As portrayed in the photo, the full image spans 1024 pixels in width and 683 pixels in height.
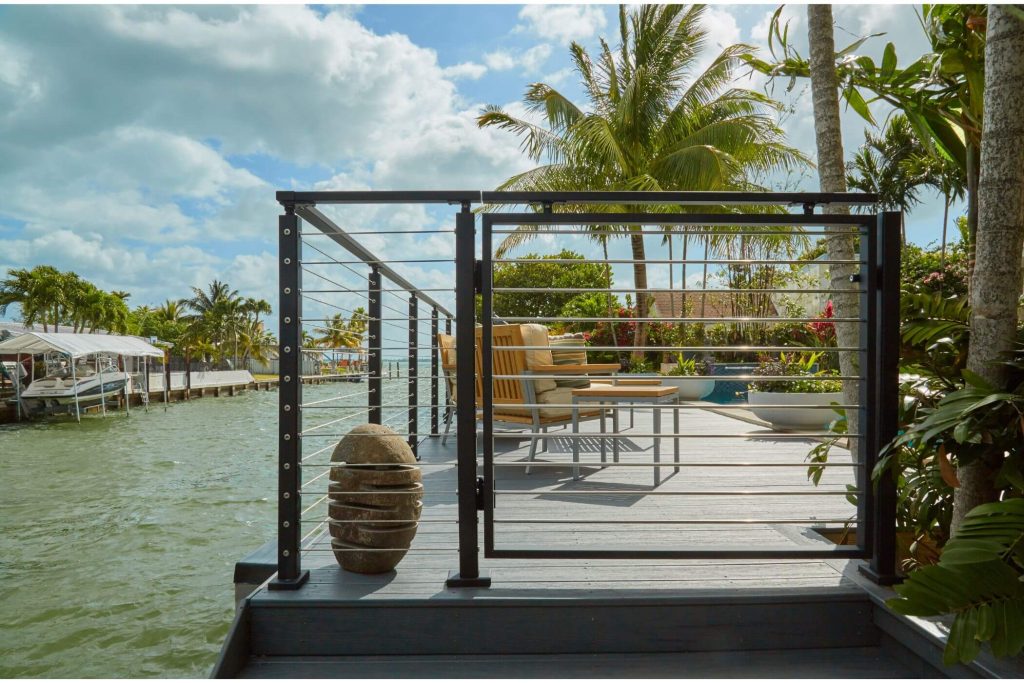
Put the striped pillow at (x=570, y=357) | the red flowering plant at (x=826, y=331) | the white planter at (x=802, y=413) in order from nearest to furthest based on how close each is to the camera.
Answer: the striped pillow at (x=570, y=357), the white planter at (x=802, y=413), the red flowering plant at (x=826, y=331)

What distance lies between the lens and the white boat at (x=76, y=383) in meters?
24.0

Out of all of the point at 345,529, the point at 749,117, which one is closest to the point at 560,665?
the point at 345,529

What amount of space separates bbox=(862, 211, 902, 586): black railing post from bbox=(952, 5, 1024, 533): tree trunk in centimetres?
21

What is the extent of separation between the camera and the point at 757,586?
210 centimetres

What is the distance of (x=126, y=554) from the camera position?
5176mm

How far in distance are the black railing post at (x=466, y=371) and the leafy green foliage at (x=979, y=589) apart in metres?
1.26

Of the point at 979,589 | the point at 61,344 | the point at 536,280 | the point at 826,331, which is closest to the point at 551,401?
the point at 979,589

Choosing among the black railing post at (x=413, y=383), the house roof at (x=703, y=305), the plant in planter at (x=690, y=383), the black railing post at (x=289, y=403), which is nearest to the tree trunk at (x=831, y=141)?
the black railing post at (x=289, y=403)

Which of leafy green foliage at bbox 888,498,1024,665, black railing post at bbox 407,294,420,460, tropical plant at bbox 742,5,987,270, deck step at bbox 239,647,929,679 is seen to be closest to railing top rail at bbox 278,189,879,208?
tropical plant at bbox 742,5,987,270

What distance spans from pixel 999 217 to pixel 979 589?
114 cm

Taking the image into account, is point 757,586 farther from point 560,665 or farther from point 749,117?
point 749,117

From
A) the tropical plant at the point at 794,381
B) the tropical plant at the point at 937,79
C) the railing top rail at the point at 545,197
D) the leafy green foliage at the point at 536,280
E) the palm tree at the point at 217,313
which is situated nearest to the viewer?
the railing top rail at the point at 545,197

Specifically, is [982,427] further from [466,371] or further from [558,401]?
[558,401]

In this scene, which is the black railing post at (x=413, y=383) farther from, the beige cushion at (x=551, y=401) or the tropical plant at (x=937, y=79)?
the tropical plant at (x=937, y=79)
